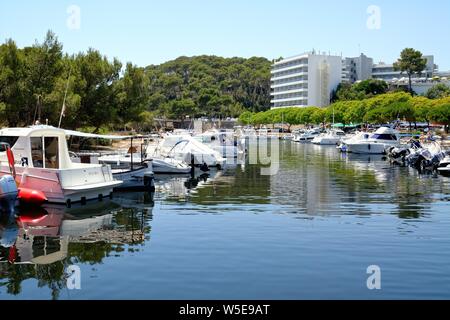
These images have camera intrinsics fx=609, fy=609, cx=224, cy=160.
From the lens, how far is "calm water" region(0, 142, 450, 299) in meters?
13.3

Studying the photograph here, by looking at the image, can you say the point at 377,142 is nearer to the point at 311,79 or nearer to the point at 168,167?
the point at 168,167

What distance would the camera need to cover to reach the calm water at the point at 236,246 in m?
13.3

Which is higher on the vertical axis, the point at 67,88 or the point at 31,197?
the point at 67,88

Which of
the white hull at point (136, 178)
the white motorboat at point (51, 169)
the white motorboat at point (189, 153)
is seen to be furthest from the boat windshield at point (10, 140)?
the white motorboat at point (189, 153)

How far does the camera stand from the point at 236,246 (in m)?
17.4

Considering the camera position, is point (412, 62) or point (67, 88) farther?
point (412, 62)

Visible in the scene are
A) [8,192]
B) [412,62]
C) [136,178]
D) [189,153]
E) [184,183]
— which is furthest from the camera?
[412,62]

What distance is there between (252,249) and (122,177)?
51.5 ft

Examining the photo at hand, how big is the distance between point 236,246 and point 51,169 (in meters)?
10.4

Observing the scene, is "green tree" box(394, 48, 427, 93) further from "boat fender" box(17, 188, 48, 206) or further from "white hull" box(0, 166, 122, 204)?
"boat fender" box(17, 188, 48, 206)

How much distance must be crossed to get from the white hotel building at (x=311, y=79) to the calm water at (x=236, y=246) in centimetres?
14704

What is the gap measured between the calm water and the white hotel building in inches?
5789

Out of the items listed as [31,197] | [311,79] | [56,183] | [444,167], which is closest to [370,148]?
[444,167]
